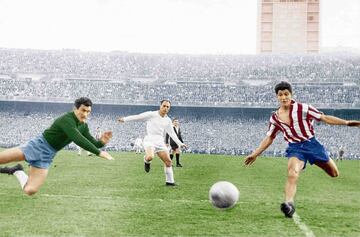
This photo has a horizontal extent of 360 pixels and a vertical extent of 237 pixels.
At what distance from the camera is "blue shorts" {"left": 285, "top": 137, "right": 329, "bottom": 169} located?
8.07 metres

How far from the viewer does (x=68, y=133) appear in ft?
23.8

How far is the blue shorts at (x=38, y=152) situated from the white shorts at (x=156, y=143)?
4910 mm

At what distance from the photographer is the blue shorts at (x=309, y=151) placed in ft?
26.5

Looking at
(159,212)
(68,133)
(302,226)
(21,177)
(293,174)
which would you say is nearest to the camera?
(302,226)

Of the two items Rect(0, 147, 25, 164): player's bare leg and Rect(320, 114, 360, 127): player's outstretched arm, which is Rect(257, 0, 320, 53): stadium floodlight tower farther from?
Rect(0, 147, 25, 164): player's bare leg

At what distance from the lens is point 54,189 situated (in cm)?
1084

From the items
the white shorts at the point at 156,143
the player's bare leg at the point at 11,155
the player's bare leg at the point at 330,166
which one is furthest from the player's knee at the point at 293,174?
the white shorts at the point at 156,143

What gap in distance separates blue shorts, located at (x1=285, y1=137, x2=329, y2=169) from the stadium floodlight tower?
277 ft

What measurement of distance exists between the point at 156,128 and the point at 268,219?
5.81 metres

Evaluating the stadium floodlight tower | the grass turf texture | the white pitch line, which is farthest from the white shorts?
the stadium floodlight tower

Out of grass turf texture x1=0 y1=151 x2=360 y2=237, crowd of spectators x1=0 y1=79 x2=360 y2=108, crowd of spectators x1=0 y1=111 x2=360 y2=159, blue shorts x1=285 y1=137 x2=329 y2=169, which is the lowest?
crowd of spectators x1=0 y1=111 x2=360 y2=159

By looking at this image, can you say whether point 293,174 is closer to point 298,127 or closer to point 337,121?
point 298,127

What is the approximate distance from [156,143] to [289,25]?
81960 mm

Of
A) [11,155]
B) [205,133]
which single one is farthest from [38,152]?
[205,133]
